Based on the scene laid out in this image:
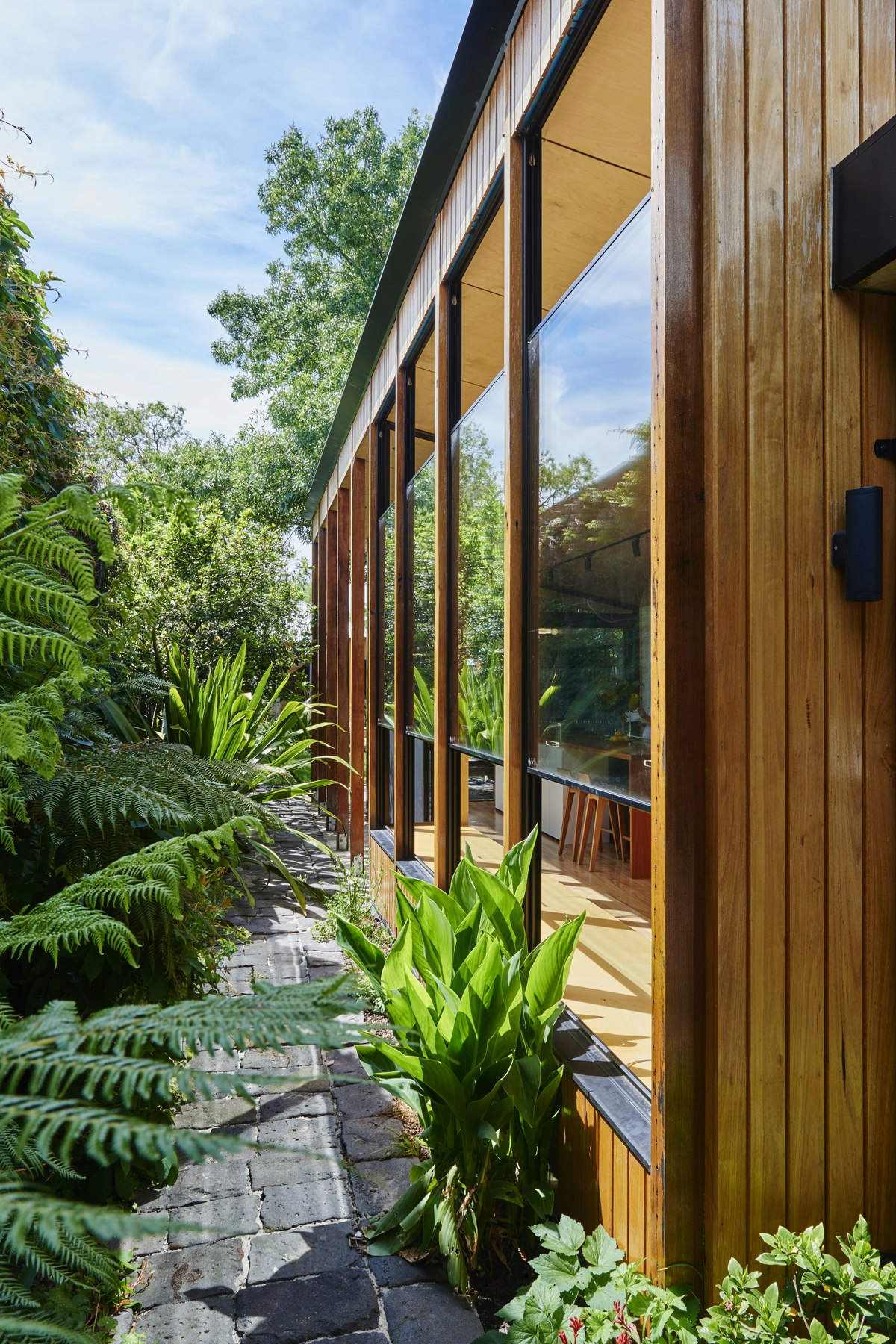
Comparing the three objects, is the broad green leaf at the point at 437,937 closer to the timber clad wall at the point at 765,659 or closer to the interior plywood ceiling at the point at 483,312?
the timber clad wall at the point at 765,659

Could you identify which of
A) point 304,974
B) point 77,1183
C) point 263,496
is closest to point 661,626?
point 77,1183

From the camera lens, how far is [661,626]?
1558 mm

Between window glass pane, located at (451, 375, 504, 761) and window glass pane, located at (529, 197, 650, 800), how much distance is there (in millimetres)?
395

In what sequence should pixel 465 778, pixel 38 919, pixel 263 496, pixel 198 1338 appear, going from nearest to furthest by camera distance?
pixel 38 919 → pixel 198 1338 → pixel 465 778 → pixel 263 496

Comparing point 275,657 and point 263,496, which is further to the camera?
point 263,496

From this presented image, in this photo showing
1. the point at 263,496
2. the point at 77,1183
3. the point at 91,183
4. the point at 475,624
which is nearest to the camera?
the point at 77,1183

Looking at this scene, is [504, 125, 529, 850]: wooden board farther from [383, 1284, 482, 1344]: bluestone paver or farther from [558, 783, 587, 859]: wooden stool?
[383, 1284, 482, 1344]: bluestone paver

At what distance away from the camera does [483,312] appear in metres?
3.65

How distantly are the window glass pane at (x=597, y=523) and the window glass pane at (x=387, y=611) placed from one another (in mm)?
2633

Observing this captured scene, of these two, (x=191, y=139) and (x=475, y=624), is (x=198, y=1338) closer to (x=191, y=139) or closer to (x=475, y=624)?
(x=475, y=624)

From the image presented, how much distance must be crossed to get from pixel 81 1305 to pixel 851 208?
259cm

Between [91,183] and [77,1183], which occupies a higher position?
[91,183]

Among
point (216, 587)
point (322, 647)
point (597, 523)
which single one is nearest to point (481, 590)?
point (597, 523)

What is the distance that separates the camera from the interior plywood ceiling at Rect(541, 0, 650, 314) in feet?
7.16
